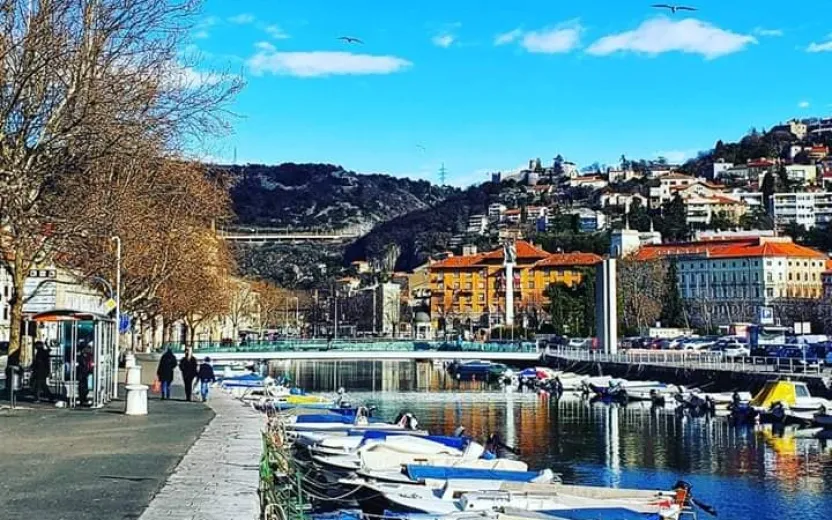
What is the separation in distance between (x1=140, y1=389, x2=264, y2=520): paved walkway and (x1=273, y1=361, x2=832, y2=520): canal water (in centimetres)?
1138

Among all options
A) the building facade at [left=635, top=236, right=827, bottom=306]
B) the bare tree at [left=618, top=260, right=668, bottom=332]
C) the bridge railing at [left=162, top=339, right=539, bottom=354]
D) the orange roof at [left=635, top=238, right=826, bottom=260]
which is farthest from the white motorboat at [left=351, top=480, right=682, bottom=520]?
the building facade at [left=635, top=236, right=827, bottom=306]

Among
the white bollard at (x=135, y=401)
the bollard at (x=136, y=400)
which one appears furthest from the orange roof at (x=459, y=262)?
the white bollard at (x=135, y=401)

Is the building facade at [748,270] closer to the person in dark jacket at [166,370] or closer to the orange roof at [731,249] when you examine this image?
the orange roof at [731,249]

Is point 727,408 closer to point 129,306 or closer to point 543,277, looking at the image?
point 129,306

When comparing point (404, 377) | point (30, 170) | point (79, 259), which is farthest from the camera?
point (404, 377)

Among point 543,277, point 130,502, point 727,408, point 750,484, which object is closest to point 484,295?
point 543,277

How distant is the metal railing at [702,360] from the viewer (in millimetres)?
65125

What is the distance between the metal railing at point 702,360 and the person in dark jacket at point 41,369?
42382 millimetres

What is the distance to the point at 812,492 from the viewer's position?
29875 mm

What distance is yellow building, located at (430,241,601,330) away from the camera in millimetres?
160962

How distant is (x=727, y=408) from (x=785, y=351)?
25.1 meters

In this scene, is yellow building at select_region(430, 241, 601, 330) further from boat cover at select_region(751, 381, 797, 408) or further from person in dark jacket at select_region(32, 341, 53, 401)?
person in dark jacket at select_region(32, 341, 53, 401)

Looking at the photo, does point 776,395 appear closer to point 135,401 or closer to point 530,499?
point 135,401

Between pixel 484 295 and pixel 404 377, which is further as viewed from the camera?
pixel 484 295
